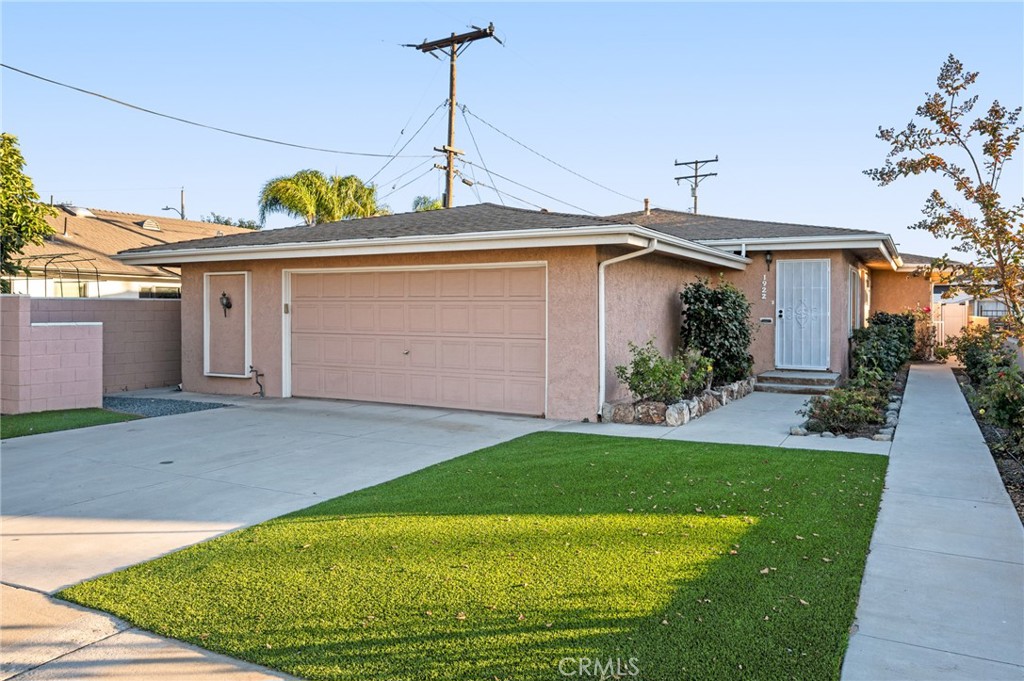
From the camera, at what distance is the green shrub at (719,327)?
479 inches

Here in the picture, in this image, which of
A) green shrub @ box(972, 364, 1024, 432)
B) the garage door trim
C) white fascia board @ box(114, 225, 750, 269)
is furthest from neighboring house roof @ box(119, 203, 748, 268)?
green shrub @ box(972, 364, 1024, 432)

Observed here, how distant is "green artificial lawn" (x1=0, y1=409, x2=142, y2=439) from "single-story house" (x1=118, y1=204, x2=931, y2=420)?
9.21ft

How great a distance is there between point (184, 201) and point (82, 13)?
33.8m

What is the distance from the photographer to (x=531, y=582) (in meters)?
4.04

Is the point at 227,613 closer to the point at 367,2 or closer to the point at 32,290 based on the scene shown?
the point at 367,2

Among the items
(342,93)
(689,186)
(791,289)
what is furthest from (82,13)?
(689,186)

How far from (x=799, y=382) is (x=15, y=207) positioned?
43.6 ft

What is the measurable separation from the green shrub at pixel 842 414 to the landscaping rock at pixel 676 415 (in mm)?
1502

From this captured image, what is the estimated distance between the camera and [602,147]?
27375 mm

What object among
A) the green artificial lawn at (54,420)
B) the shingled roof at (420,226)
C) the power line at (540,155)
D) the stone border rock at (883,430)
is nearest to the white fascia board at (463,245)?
the shingled roof at (420,226)

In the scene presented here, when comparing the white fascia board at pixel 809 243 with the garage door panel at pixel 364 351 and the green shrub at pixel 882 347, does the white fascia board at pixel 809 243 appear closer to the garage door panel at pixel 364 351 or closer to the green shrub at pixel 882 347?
the green shrub at pixel 882 347

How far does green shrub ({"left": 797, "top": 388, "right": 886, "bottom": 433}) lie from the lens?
8961mm

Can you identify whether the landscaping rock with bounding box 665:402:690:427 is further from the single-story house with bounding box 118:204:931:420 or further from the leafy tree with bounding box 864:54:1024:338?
the leafy tree with bounding box 864:54:1024:338

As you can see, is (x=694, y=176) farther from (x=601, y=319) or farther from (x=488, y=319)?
(x=601, y=319)
